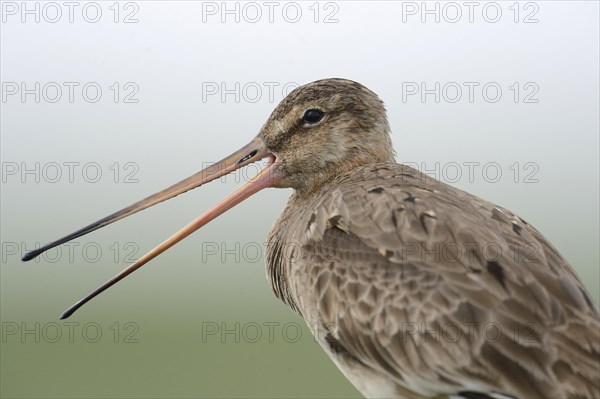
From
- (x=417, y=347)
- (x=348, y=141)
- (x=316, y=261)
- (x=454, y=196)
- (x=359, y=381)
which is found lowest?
(x=359, y=381)

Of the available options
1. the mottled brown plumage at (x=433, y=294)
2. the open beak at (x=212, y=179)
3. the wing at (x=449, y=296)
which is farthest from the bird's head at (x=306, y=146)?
the wing at (x=449, y=296)

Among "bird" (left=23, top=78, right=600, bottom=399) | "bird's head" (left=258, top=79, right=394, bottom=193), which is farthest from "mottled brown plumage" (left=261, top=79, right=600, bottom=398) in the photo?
"bird's head" (left=258, top=79, right=394, bottom=193)

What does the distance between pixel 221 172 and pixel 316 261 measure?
97 centimetres

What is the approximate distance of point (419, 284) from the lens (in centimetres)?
337

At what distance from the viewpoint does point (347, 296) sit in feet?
11.6

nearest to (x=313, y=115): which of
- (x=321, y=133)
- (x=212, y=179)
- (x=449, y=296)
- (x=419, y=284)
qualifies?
(x=321, y=133)

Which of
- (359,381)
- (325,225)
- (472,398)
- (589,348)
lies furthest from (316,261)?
(589,348)

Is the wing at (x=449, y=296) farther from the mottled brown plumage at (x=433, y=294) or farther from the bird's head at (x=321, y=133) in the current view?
the bird's head at (x=321, y=133)

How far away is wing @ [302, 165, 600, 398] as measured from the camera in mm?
3082

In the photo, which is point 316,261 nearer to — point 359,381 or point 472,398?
point 359,381

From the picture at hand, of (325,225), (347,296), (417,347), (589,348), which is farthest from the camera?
(325,225)

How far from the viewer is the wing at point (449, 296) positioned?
3082 millimetres

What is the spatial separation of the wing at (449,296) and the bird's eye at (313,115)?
67 cm

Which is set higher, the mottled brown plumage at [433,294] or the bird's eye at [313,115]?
the bird's eye at [313,115]
